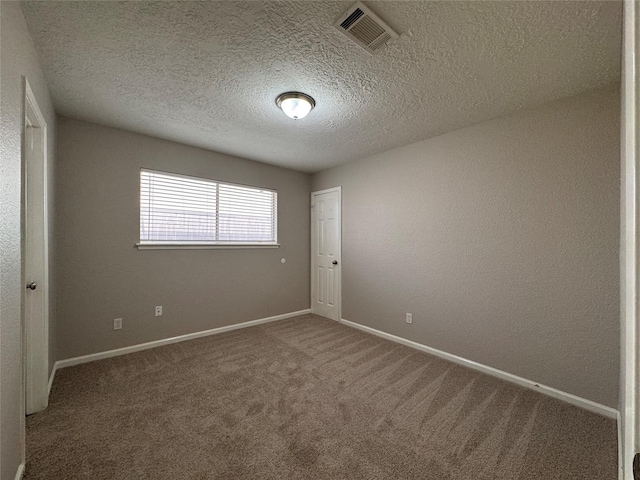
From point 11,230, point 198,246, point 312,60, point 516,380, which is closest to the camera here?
point 11,230

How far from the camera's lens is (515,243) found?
2.42 meters

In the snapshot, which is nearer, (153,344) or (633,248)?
(633,248)

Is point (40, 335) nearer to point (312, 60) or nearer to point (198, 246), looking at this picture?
point (198, 246)

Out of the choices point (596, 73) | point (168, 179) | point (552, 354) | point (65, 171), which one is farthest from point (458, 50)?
point (65, 171)

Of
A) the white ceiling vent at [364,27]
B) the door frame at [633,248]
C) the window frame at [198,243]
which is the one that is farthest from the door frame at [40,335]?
the door frame at [633,248]

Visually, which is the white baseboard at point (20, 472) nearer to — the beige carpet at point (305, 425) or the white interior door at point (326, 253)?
the beige carpet at point (305, 425)

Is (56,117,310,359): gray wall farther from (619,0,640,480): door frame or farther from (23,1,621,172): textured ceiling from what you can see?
(619,0,640,480): door frame

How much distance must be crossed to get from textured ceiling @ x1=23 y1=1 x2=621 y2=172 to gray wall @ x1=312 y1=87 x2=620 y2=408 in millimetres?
323

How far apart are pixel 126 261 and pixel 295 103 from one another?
253 cm

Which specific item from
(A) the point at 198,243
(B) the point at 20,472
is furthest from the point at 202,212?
(B) the point at 20,472

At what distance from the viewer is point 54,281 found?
2459 millimetres

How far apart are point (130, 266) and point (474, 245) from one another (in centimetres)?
375

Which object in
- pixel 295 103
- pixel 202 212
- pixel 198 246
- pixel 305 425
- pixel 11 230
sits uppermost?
pixel 295 103

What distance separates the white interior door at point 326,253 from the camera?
4.14 metres
